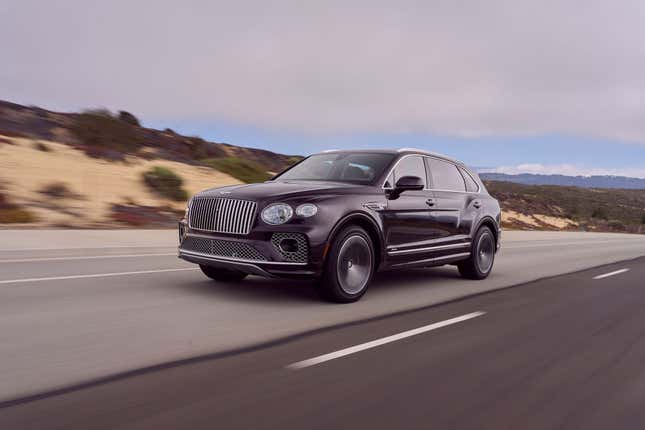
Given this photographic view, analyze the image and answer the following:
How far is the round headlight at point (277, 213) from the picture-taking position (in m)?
6.57

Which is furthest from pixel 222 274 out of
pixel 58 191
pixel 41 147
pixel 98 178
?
pixel 41 147

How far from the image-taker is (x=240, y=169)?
32.9m

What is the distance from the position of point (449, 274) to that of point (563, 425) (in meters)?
6.61

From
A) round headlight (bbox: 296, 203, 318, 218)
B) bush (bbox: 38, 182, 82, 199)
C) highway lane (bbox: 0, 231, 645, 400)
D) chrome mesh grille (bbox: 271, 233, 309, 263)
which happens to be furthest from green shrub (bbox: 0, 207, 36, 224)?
round headlight (bbox: 296, 203, 318, 218)

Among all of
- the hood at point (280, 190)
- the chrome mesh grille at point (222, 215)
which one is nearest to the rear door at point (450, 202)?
the hood at point (280, 190)

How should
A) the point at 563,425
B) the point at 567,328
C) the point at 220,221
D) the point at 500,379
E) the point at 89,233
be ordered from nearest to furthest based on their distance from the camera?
1. the point at 563,425
2. the point at 500,379
3. the point at 567,328
4. the point at 220,221
5. the point at 89,233

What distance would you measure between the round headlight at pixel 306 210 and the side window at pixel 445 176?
262 cm

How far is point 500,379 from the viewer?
4551 millimetres

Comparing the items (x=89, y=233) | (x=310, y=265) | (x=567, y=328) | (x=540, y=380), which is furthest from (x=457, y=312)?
(x=89, y=233)

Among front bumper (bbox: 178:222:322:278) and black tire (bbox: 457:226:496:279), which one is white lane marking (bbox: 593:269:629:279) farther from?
front bumper (bbox: 178:222:322:278)

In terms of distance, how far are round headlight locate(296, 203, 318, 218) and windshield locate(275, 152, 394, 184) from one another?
1.15m

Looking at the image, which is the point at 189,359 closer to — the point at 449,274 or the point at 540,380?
the point at 540,380

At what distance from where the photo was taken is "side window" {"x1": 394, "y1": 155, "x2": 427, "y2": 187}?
7.96 metres

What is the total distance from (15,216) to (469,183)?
1031 centimetres
